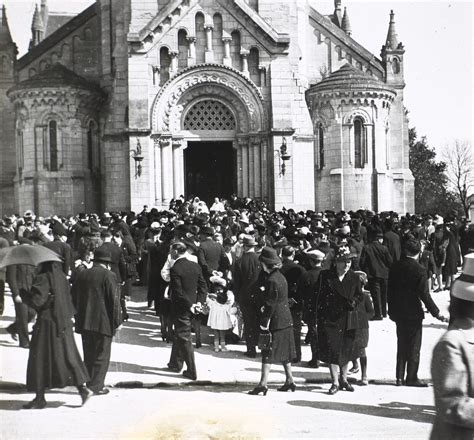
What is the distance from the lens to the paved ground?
772 cm

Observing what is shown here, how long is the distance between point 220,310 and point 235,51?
18.3 m

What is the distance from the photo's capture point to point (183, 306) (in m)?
10.6

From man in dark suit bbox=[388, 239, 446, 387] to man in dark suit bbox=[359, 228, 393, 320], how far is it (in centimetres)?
491

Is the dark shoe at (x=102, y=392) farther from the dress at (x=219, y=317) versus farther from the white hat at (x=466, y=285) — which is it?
the white hat at (x=466, y=285)

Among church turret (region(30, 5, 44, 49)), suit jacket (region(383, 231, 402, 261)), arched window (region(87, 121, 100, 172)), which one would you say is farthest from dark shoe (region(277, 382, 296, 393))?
church turret (region(30, 5, 44, 49))

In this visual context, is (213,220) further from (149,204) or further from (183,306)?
(149,204)

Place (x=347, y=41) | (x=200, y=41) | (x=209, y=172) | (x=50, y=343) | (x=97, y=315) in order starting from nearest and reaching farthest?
(x=50, y=343), (x=97, y=315), (x=200, y=41), (x=209, y=172), (x=347, y=41)

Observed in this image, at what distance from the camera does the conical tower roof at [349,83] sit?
3070 centimetres

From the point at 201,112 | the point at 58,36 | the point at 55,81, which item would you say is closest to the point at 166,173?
the point at 201,112

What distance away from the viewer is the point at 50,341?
8688 mm

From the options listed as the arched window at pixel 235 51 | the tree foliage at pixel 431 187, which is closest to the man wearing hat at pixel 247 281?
the arched window at pixel 235 51

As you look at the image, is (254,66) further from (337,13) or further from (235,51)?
(337,13)

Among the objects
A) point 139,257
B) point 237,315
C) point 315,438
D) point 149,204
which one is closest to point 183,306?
point 237,315

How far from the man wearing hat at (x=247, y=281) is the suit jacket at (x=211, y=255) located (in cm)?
93
